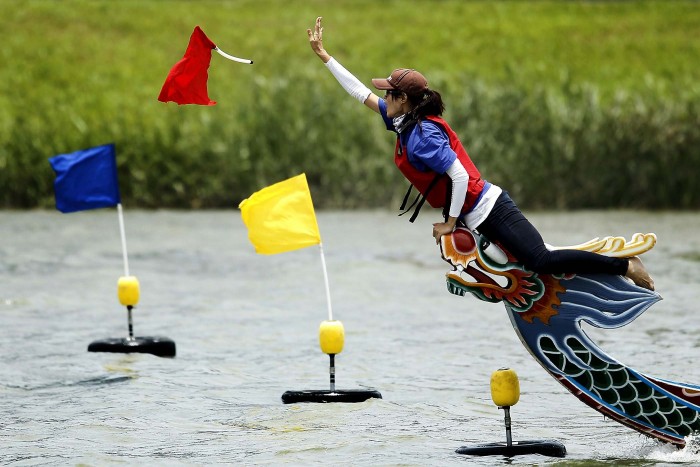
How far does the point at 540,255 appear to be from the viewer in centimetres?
816

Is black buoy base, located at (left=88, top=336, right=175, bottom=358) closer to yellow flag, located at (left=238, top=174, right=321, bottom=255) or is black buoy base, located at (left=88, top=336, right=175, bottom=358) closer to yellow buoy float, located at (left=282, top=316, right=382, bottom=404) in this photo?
yellow buoy float, located at (left=282, top=316, right=382, bottom=404)

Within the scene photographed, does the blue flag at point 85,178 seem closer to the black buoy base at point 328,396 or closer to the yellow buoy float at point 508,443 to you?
the black buoy base at point 328,396

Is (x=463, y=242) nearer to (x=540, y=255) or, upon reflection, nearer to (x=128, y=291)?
(x=540, y=255)

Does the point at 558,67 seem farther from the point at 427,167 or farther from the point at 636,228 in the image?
the point at 427,167

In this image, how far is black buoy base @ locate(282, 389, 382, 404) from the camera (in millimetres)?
10008

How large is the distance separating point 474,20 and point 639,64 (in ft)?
20.2

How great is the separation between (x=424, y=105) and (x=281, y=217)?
6.42ft

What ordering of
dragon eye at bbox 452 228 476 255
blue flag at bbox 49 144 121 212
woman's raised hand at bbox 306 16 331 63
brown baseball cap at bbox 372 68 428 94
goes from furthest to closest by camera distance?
blue flag at bbox 49 144 121 212 → woman's raised hand at bbox 306 16 331 63 → brown baseball cap at bbox 372 68 428 94 → dragon eye at bbox 452 228 476 255

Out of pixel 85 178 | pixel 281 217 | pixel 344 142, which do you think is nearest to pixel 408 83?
pixel 281 217

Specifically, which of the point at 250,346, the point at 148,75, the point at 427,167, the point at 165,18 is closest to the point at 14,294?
the point at 250,346

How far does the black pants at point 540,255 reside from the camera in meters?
8.16

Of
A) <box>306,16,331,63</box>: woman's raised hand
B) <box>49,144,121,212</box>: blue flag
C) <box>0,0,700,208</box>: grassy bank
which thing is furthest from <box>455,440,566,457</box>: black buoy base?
<box>0,0,700,208</box>: grassy bank

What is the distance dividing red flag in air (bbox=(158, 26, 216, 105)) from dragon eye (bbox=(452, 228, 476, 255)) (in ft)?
6.92

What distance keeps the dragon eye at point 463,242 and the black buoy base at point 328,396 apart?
→ 83.9 inches
